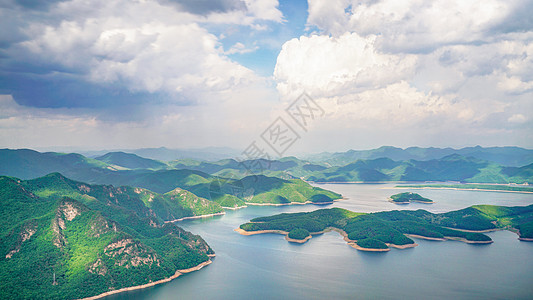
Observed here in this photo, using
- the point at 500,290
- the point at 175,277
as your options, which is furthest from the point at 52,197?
the point at 500,290

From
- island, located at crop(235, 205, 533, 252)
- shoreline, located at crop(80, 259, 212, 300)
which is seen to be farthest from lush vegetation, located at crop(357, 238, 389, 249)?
shoreline, located at crop(80, 259, 212, 300)

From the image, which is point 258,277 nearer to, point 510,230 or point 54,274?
point 54,274

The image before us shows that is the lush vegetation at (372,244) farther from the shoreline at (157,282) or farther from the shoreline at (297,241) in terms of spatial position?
the shoreline at (157,282)

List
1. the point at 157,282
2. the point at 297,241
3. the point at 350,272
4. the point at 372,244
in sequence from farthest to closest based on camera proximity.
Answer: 1. the point at 297,241
2. the point at 372,244
3. the point at 350,272
4. the point at 157,282

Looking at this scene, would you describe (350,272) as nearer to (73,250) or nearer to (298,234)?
(298,234)

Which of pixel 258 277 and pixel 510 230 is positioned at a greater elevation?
pixel 510 230

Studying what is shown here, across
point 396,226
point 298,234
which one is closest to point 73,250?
point 298,234
